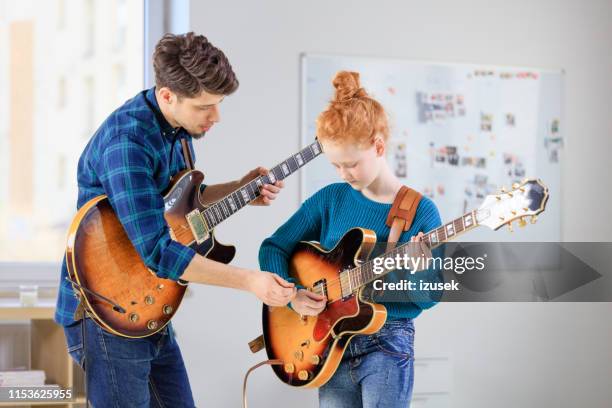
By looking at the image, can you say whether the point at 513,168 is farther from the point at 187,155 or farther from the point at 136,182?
the point at 136,182

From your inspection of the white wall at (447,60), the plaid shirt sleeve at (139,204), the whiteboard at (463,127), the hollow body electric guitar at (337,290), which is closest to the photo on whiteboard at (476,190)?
the whiteboard at (463,127)

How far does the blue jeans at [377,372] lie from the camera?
1811mm

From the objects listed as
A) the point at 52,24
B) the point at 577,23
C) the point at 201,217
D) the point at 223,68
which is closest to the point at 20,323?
the point at 52,24

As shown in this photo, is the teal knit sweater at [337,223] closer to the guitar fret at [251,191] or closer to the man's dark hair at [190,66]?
the guitar fret at [251,191]

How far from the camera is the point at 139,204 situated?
70.2 inches

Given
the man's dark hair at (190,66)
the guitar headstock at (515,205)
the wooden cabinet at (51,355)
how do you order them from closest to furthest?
the guitar headstock at (515,205) < the man's dark hair at (190,66) < the wooden cabinet at (51,355)

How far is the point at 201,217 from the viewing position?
208 centimetres

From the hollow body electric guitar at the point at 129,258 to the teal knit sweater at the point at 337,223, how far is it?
0.44 ft

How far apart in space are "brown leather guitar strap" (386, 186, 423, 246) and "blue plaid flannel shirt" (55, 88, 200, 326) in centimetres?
47

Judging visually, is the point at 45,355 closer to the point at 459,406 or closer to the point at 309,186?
the point at 309,186

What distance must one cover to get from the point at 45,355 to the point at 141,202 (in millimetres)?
1710

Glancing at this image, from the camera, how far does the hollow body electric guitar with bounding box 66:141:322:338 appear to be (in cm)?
184

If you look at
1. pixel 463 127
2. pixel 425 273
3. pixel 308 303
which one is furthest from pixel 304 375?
pixel 463 127

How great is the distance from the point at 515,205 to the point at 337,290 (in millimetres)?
517
